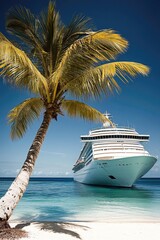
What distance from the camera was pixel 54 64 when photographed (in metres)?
7.32

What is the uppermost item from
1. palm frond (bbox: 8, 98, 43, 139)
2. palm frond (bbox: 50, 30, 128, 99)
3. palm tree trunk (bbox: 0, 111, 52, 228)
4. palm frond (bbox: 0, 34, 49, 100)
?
palm frond (bbox: 50, 30, 128, 99)

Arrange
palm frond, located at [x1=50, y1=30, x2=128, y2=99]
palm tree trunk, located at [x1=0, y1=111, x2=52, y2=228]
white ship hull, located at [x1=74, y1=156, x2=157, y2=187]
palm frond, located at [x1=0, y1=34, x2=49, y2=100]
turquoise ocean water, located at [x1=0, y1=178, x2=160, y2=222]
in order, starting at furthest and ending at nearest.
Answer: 1. white ship hull, located at [x1=74, y1=156, x2=157, y2=187]
2. turquoise ocean water, located at [x1=0, y1=178, x2=160, y2=222]
3. palm frond, located at [x1=50, y1=30, x2=128, y2=99]
4. palm frond, located at [x1=0, y1=34, x2=49, y2=100]
5. palm tree trunk, located at [x1=0, y1=111, x2=52, y2=228]

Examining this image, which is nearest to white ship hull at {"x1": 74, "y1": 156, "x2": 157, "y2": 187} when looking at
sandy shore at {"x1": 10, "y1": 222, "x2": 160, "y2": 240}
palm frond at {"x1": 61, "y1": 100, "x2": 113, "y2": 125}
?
sandy shore at {"x1": 10, "y1": 222, "x2": 160, "y2": 240}

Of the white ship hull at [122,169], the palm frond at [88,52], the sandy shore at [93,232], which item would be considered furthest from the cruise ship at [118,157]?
the palm frond at [88,52]

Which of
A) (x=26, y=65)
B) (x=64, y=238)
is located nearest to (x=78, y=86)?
(x=26, y=65)

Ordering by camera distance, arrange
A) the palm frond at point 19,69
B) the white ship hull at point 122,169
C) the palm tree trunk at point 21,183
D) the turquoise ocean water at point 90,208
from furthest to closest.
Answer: the white ship hull at point 122,169 < the turquoise ocean water at point 90,208 < the palm frond at point 19,69 < the palm tree trunk at point 21,183

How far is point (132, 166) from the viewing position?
→ 26.7 metres

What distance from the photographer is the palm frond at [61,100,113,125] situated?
8.20 meters

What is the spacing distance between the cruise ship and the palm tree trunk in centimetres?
1869

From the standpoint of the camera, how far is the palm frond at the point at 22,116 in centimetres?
804

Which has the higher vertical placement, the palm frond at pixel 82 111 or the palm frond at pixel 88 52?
the palm frond at pixel 88 52

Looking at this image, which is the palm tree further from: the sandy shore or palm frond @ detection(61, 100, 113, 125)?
the sandy shore

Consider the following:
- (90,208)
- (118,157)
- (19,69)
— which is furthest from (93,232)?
(118,157)

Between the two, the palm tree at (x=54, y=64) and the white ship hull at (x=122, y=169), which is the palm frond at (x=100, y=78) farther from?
the white ship hull at (x=122, y=169)
